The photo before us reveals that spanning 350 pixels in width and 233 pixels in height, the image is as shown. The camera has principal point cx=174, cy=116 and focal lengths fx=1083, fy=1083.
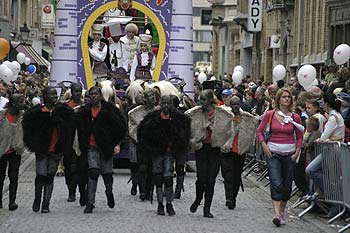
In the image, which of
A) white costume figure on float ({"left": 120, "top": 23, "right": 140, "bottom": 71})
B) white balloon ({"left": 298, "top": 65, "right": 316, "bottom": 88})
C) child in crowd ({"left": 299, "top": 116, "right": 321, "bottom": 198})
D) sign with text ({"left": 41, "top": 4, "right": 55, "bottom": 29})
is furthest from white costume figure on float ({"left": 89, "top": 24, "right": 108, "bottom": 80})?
sign with text ({"left": 41, "top": 4, "right": 55, "bottom": 29})

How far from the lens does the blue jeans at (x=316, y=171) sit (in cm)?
1561

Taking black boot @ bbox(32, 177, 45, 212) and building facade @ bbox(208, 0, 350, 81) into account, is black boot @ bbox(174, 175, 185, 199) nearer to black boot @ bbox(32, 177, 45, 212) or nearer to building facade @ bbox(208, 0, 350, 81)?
black boot @ bbox(32, 177, 45, 212)

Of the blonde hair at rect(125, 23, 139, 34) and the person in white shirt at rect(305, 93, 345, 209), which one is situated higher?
the blonde hair at rect(125, 23, 139, 34)

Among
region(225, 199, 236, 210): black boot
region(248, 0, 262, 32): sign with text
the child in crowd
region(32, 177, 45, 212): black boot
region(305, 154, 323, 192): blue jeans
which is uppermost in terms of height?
region(248, 0, 262, 32): sign with text

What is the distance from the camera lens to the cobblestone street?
45.8 feet

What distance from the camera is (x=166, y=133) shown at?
50.4 feet

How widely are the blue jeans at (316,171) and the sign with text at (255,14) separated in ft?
115

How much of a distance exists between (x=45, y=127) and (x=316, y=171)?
395 cm

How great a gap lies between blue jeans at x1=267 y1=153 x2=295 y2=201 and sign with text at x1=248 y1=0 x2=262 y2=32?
3613 cm

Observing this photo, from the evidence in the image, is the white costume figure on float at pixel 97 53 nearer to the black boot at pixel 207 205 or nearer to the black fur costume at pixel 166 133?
the black fur costume at pixel 166 133

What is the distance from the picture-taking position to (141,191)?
17141 millimetres

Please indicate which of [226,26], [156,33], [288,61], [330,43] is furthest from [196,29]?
[156,33]

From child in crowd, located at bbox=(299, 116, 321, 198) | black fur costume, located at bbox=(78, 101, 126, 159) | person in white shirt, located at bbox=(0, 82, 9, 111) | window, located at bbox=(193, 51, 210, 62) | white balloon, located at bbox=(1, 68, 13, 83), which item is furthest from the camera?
window, located at bbox=(193, 51, 210, 62)

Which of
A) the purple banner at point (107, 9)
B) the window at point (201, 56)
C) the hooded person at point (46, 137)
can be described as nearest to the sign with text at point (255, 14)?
the purple banner at point (107, 9)
